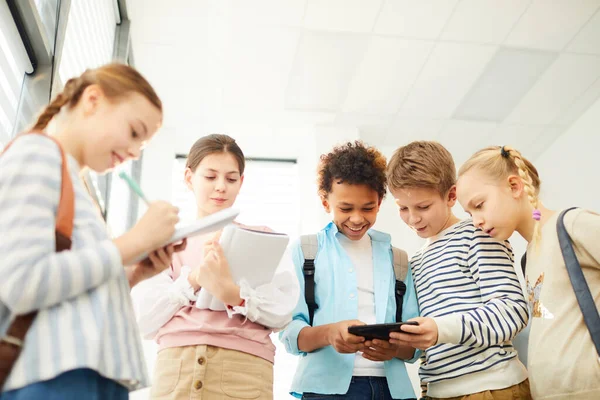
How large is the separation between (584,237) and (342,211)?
0.74 meters

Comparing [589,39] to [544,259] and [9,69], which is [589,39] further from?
[9,69]

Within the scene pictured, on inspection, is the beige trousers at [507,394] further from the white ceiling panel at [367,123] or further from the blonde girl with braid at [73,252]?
the white ceiling panel at [367,123]

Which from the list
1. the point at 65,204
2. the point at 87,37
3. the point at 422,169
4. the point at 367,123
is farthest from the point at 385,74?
the point at 65,204

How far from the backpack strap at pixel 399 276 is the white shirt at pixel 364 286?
8 cm

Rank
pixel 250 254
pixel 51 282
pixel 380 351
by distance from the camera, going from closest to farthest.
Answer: pixel 51 282 < pixel 250 254 < pixel 380 351

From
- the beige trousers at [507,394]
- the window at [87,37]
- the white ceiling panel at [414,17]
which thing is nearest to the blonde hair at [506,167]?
the beige trousers at [507,394]

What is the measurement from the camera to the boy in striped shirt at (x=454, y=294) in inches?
57.1

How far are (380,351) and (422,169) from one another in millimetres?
612

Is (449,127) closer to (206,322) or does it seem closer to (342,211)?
(342,211)

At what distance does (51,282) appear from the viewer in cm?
81

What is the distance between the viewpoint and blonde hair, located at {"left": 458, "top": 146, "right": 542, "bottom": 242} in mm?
1572

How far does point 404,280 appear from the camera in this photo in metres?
1.80

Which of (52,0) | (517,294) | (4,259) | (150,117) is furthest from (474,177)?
(52,0)

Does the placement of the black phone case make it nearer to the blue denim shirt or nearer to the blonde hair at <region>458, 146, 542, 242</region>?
the blue denim shirt
